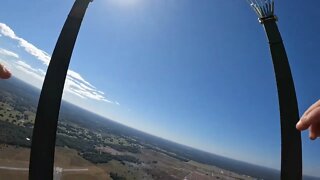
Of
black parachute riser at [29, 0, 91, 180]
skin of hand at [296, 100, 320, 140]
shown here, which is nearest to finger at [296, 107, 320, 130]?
skin of hand at [296, 100, 320, 140]

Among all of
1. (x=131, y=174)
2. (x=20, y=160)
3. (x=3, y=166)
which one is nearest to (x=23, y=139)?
(x=20, y=160)

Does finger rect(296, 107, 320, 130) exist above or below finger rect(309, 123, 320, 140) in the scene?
above

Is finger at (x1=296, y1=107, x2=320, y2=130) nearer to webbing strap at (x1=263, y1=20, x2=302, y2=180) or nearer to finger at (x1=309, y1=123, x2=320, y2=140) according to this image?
finger at (x1=309, y1=123, x2=320, y2=140)

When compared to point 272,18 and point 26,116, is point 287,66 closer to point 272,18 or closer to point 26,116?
point 272,18

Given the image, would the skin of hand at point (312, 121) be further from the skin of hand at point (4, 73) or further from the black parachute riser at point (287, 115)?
the black parachute riser at point (287, 115)

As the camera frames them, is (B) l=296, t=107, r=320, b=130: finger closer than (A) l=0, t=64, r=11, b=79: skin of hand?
Yes

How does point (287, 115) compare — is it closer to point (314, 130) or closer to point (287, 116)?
point (287, 116)
